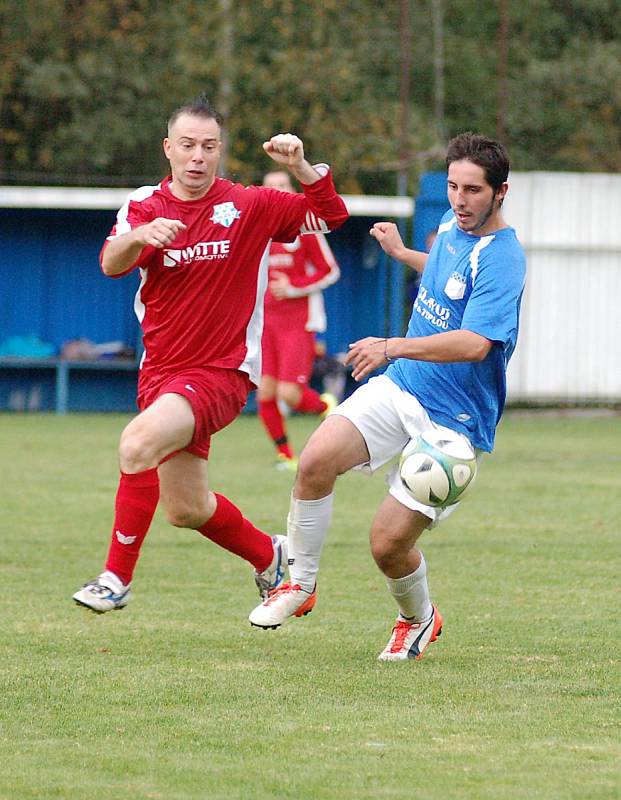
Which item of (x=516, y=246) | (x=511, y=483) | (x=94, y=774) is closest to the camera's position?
(x=94, y=774)

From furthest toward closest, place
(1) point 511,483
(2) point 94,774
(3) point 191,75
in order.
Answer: (3) point 191,75 → (1) point 511,483 → (2) point 94,774

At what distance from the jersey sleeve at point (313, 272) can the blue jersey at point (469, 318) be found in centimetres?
727

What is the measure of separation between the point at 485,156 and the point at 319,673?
77.4 inches

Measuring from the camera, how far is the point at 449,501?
18.6 feet

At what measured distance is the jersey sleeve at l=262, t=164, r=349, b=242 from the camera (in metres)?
6.20

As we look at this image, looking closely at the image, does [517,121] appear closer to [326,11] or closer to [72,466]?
[326,11]

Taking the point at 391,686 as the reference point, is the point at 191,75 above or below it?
above

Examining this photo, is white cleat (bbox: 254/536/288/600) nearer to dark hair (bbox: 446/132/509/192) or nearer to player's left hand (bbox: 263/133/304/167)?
player's left hand (bbox: 263/133/304/167)

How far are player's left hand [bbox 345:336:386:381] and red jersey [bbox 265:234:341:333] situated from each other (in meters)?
7.80

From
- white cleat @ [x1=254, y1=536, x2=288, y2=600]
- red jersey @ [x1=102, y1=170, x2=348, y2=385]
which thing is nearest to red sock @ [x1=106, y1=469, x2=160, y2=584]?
red jersey @ [x1=102, y1=170, x2=348, y2=385]

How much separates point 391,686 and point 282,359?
796 cm

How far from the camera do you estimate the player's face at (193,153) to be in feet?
19.7

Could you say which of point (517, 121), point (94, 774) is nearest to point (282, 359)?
point (94, 774)

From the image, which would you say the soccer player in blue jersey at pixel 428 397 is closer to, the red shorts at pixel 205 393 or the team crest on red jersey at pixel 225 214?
the red shorts at pixel 205 393
